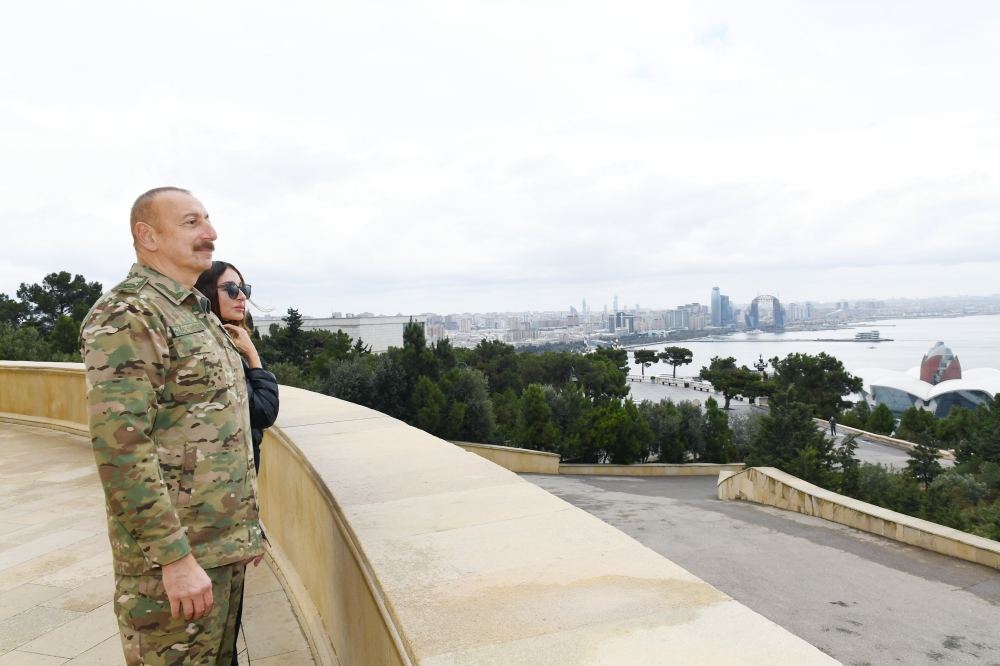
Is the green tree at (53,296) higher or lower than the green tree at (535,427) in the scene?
higher

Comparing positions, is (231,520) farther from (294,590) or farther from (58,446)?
(58,446)

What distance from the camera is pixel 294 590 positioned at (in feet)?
11.6

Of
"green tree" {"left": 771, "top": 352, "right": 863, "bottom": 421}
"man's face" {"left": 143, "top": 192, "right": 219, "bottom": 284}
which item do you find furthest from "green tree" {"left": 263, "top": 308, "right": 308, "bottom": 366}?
"man's face" {"left": 143, "top": 192, "right": 219, "bottom": 284}

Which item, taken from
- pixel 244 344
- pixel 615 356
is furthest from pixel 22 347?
pixel 615 356

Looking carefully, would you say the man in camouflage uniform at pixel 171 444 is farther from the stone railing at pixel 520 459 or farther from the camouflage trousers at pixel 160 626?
the stone railing at pixel 520 459

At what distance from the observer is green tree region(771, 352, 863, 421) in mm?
46250

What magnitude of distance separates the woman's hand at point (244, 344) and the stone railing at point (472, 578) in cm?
63

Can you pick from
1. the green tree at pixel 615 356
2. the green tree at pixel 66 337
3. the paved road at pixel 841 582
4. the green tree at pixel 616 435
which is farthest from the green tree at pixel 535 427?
the green tree at pixel 615 356

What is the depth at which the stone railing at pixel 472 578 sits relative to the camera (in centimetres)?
152

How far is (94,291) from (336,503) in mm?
42335

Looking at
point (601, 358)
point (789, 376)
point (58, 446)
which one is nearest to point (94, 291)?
point (58, 446)

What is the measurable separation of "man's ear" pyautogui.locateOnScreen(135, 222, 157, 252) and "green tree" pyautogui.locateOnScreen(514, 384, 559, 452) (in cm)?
2437

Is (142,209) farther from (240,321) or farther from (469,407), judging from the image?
(469,407)

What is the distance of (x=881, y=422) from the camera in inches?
1645
